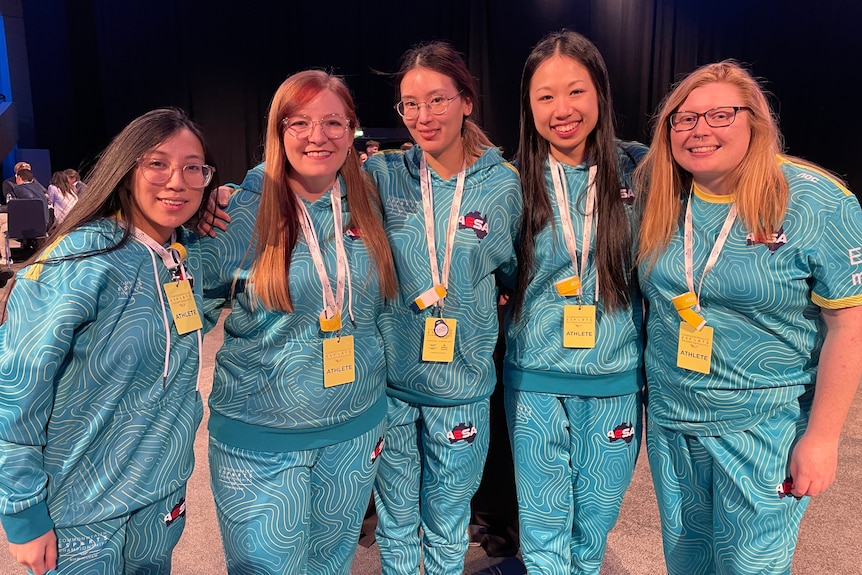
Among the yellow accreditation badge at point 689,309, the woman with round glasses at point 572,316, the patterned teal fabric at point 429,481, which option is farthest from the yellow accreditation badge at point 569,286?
the patterned teal fabric at point 429,481

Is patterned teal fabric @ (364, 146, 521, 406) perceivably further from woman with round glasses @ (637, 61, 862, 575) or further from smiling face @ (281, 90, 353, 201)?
woman with round glasses @ (637, 61, 862, 575)

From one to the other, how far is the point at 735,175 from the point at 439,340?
2.75ft

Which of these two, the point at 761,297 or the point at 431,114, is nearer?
the point at 761,297

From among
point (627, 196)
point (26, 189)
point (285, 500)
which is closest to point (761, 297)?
point (627, 196)

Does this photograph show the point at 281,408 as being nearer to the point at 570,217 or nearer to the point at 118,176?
the point at 118,176

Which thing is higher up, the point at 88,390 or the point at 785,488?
the point at 88,390

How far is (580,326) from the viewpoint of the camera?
1.77m

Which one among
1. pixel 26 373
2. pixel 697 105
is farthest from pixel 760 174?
pixel 26 373

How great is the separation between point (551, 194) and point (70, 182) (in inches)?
349

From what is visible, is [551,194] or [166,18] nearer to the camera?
[551,194]

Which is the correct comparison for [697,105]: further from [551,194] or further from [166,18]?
[166,18]

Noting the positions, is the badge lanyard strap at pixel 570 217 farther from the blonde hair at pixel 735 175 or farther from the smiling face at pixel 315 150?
the smiling face at pixel 315 150

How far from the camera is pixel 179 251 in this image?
1388 mm

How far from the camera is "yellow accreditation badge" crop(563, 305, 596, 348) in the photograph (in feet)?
5.79
